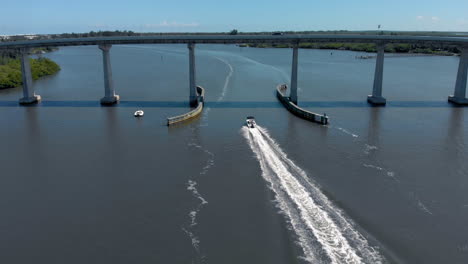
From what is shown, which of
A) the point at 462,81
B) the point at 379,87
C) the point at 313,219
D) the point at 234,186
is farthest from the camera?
the point at 379,87

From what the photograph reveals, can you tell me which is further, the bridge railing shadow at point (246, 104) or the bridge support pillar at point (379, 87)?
the bridge support pillar at point (379, 87)

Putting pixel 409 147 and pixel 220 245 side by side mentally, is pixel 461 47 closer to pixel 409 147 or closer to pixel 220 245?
pixel 409 147

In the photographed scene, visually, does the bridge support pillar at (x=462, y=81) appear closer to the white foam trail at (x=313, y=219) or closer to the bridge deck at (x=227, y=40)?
the bridge deck at (x=227, y=40)

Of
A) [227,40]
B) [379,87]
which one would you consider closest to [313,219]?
[379,87]

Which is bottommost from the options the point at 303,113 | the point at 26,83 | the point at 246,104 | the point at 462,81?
the point at 246,104

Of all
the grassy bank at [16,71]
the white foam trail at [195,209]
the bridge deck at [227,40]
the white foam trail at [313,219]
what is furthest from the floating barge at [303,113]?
the grassy bank at [16,71]

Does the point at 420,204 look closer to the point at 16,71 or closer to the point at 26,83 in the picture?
the point at 26,83

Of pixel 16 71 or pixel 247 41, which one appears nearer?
pixel 247 41
